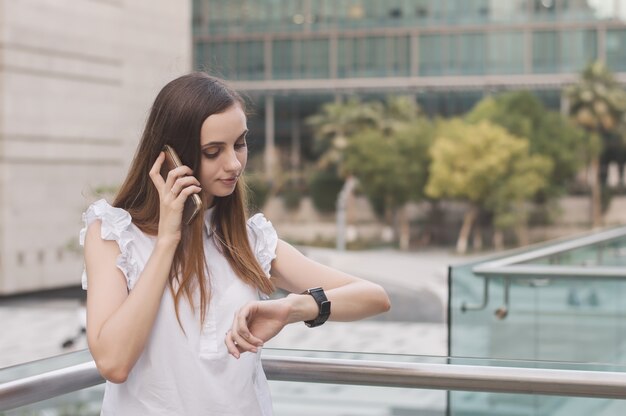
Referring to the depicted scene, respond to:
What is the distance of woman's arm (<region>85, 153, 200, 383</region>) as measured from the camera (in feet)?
6.57

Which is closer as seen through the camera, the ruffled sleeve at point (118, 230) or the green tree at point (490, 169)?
the ruffled sleeve at point (118, 230)

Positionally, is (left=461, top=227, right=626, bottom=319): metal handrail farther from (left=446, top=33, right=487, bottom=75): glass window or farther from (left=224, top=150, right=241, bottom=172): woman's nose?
(left=446, top=33, right=487, bottom=75): glass window

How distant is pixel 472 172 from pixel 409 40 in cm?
1543

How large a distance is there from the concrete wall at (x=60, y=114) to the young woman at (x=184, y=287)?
93.4 ft

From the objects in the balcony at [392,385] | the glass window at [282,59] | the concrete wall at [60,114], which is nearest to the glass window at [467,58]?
the glass window at [282,59]

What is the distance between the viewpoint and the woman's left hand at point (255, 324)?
2025mm

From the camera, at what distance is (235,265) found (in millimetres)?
2225

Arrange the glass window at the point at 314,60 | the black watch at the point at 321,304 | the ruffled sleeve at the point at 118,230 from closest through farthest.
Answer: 1. the ruffled sleeve at the point at 118,230
2. the black watch at the point at 321,304
3. the glass window at the point at 314,60

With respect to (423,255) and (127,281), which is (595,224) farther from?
(127,281)

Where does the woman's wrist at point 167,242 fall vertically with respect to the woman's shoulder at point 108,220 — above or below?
below

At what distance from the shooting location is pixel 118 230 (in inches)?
83.4

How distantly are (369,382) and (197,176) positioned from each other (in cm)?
87

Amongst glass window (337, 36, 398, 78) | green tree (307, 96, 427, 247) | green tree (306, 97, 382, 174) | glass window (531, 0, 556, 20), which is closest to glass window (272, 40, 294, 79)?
glass window (337, 36, 398, 78)

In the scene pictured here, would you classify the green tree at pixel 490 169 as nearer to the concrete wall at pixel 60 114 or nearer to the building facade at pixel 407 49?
the building facade at pixel 407 49
